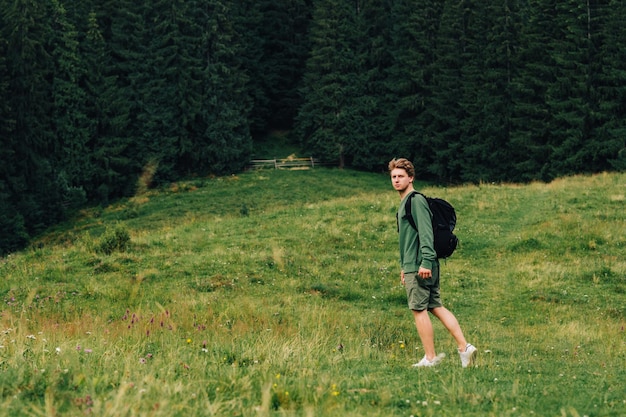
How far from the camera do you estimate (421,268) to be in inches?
306

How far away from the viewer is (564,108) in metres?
46.1

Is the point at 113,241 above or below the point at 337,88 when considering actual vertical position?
below

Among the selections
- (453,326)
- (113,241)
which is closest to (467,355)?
(453,326)

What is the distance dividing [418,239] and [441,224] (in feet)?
1.07

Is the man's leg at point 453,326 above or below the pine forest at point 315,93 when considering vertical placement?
below

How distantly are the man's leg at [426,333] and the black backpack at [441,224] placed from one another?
2.46ft

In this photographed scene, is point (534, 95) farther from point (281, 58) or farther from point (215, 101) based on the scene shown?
point (281, 58)

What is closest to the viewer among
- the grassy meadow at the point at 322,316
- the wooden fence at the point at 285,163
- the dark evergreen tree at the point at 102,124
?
the grassy meadow at the point at 322,316

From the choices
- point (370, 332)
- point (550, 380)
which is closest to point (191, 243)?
point (370, 332)

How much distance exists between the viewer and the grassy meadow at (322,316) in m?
5.30

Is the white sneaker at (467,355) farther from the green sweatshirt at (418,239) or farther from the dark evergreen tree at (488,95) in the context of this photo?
the dark evergreen tree at (488,95)

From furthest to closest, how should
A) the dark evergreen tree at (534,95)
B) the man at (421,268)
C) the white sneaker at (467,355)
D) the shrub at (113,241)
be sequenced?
the dark evergreen tree at (534,95) < the shrub at (113,241) < the man at (421,268) < the white sneaker at (467,355)

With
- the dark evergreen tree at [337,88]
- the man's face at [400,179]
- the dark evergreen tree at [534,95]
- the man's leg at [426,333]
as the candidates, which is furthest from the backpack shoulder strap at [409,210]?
the dark evergreen tree at [337,88]

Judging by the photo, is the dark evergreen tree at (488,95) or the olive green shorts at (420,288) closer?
the olive green shorts at (420,288)
